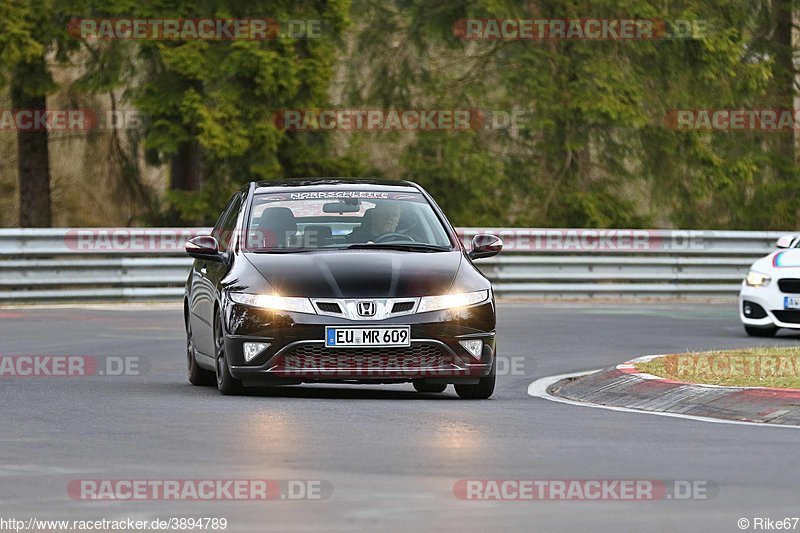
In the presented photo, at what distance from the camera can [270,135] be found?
3186 cm

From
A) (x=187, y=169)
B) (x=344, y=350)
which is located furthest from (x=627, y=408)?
(x=187, y=169)

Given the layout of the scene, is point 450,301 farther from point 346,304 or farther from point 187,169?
point 187,169

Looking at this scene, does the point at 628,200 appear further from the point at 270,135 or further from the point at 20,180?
the point at 20,180

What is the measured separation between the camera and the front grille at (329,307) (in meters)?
12.6

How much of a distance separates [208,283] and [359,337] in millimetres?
1881

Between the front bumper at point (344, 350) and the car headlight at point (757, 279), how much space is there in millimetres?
8741

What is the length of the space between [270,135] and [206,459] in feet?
73.9

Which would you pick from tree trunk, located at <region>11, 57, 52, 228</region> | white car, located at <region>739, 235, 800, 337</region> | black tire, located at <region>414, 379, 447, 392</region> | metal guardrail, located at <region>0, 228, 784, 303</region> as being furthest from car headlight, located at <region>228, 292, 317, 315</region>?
tree trunk, located at <region>11, 57, 52, 228</region>

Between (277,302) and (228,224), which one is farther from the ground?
(228,224)

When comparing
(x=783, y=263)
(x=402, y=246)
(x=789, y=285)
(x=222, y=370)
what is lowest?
(x=789, y=285)

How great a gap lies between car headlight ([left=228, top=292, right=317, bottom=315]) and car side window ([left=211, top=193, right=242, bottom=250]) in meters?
1.14

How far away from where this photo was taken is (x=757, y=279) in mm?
21219

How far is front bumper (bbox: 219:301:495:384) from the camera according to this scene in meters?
12.7

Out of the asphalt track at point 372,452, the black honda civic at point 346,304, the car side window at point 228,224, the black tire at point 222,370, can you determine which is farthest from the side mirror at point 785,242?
the black tire at point 222,370
